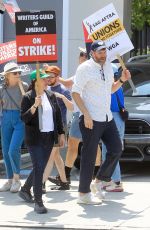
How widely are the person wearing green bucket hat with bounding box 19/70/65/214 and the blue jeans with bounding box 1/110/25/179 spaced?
1.05 metres

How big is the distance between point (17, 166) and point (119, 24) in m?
2.30

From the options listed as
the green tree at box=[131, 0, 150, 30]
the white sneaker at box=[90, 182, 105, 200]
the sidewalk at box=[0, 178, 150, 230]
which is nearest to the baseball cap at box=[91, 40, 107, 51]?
the white sneaker at box=[90, 182, 105, 200]

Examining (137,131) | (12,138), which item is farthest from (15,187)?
(137,131)

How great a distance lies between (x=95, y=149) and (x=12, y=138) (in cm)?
141

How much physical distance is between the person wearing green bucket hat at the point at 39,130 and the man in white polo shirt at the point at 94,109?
0.33 metres

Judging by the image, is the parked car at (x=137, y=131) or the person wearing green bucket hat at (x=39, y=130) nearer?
the person wearing green bucket hat at (x=39, y=130)

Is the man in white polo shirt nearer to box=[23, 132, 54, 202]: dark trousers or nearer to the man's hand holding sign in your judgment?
box=[23, 132, 54, 202]: dark trousers

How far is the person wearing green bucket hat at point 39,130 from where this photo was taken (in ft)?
25.1

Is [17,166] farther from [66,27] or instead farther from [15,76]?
[66,27]

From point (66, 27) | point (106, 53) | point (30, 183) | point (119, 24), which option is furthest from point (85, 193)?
point (66, 27)

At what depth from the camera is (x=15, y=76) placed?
888 centimetres

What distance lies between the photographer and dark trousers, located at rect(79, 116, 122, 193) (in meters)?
7.88

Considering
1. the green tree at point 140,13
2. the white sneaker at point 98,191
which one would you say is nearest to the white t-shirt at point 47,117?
the white sneaker at point 98,191

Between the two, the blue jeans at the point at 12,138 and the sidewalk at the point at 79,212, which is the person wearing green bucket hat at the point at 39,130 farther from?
the blue jeans at the point at 12,138
